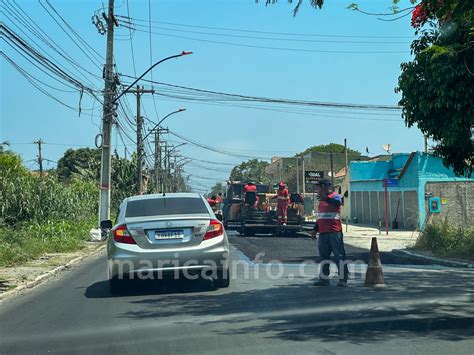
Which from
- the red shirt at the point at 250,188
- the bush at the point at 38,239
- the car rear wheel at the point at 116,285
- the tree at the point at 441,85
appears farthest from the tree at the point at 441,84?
the red shirt at the point at 250,188

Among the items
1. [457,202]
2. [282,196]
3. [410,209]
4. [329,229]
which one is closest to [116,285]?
[329,229]

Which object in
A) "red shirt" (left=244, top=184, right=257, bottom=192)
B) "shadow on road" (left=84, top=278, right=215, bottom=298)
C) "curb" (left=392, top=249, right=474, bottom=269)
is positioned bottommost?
"shadow on road" (left=84, top=278, right=215, bottom=298)

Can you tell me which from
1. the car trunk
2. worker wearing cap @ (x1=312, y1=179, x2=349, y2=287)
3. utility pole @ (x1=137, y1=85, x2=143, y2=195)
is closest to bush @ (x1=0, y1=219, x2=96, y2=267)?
the car trunk

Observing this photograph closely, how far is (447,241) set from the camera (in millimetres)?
18281

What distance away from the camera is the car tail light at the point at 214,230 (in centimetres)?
1025

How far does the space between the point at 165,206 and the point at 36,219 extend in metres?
15.1

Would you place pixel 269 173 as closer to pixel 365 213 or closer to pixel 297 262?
pixel 365 213

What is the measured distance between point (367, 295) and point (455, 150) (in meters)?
6.45

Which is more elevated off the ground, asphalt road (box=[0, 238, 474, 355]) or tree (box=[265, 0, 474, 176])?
tree (box=[265, 0, 474, 176])

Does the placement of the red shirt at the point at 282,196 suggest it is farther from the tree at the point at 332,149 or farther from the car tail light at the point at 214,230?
the tree at the point at 332,149

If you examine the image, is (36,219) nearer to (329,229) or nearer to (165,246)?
(165,246)

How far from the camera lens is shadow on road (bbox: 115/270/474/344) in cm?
710

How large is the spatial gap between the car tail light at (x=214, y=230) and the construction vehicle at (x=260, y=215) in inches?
629

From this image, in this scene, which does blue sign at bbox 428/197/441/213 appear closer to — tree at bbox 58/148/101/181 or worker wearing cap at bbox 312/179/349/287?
worker wearing cap at bbox 312/179/349/287
